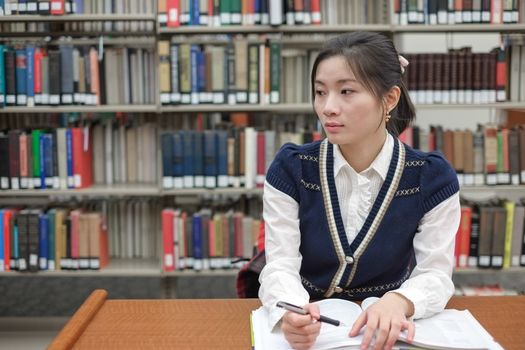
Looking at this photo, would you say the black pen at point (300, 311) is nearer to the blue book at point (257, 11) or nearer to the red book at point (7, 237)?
the blue book at point (257, 11)

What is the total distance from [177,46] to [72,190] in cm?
82

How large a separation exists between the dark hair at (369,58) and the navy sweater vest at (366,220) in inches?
5.9

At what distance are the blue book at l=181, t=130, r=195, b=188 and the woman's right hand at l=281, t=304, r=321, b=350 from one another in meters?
2.08

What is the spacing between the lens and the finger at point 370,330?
103cm

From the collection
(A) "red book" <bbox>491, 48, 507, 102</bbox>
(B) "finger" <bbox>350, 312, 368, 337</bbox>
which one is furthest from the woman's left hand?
(A) "red book" <bbox>491, 48, 507, 102</bbox>

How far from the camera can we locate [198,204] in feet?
11.1

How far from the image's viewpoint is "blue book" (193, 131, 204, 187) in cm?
308

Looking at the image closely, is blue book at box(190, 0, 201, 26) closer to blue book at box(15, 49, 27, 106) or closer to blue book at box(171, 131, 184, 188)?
blue book at box(171, 131, 184, 188)

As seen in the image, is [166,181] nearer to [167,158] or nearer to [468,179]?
[167,158]

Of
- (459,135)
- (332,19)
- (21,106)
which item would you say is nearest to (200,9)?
(332,19)

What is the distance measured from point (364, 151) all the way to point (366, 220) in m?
0.16

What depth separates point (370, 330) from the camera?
40.9 inches

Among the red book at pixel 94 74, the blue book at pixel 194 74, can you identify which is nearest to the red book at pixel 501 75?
the blue book at pixel 194 74

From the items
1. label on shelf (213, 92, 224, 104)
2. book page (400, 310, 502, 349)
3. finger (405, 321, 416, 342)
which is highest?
label on shelf (213, 92, 224, 104)
